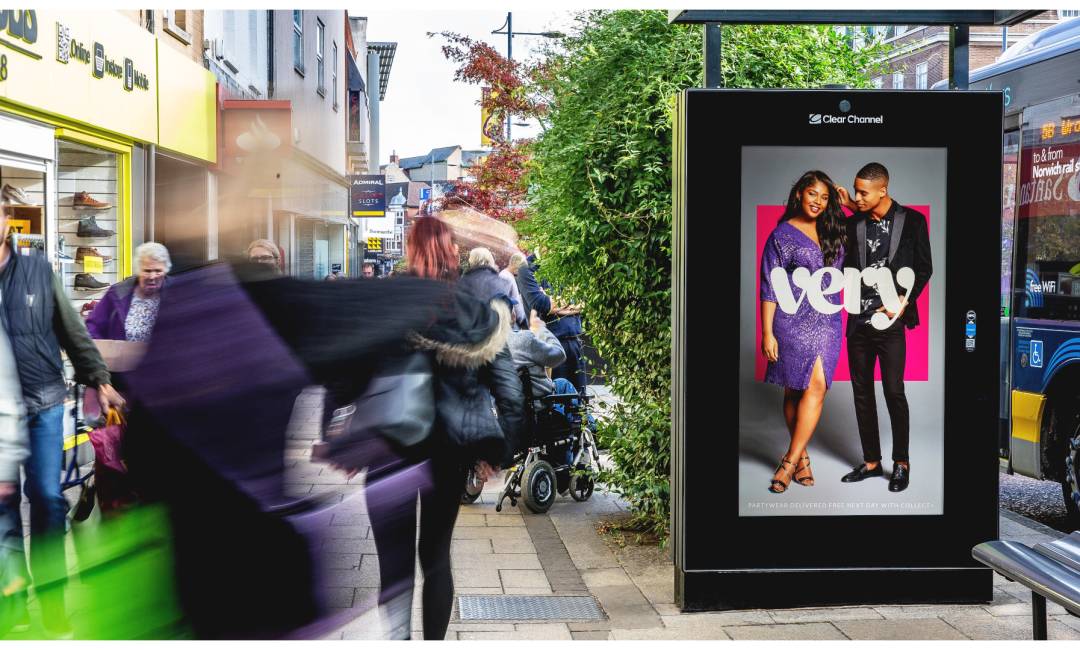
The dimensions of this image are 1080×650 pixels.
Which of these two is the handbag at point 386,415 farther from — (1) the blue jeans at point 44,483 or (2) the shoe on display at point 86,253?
(2) the shoe on display at point 86,253

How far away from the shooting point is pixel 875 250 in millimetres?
4926

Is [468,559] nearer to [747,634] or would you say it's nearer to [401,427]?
[747,634]

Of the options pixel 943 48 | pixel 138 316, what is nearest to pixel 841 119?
pixel 138 316

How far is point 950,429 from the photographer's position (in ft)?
16.5

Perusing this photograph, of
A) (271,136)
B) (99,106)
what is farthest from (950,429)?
(99,106)

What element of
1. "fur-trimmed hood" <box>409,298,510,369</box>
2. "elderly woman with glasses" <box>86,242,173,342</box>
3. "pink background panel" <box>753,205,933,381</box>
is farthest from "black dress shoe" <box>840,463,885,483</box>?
"elderly woman with glasses" <box>86,242,173,342</box>

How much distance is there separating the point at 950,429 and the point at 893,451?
298mm

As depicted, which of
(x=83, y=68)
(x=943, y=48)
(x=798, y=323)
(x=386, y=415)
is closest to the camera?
(x=386, y=415)

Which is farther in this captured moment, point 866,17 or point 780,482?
point 866,17

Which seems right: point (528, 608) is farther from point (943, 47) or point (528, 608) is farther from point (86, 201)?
point (943, 47)

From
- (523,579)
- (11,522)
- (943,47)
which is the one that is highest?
(943,47)

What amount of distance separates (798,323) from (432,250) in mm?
2191

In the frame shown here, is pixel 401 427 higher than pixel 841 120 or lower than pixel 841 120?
lower

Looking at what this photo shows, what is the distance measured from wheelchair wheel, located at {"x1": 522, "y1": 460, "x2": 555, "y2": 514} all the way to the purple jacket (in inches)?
116
